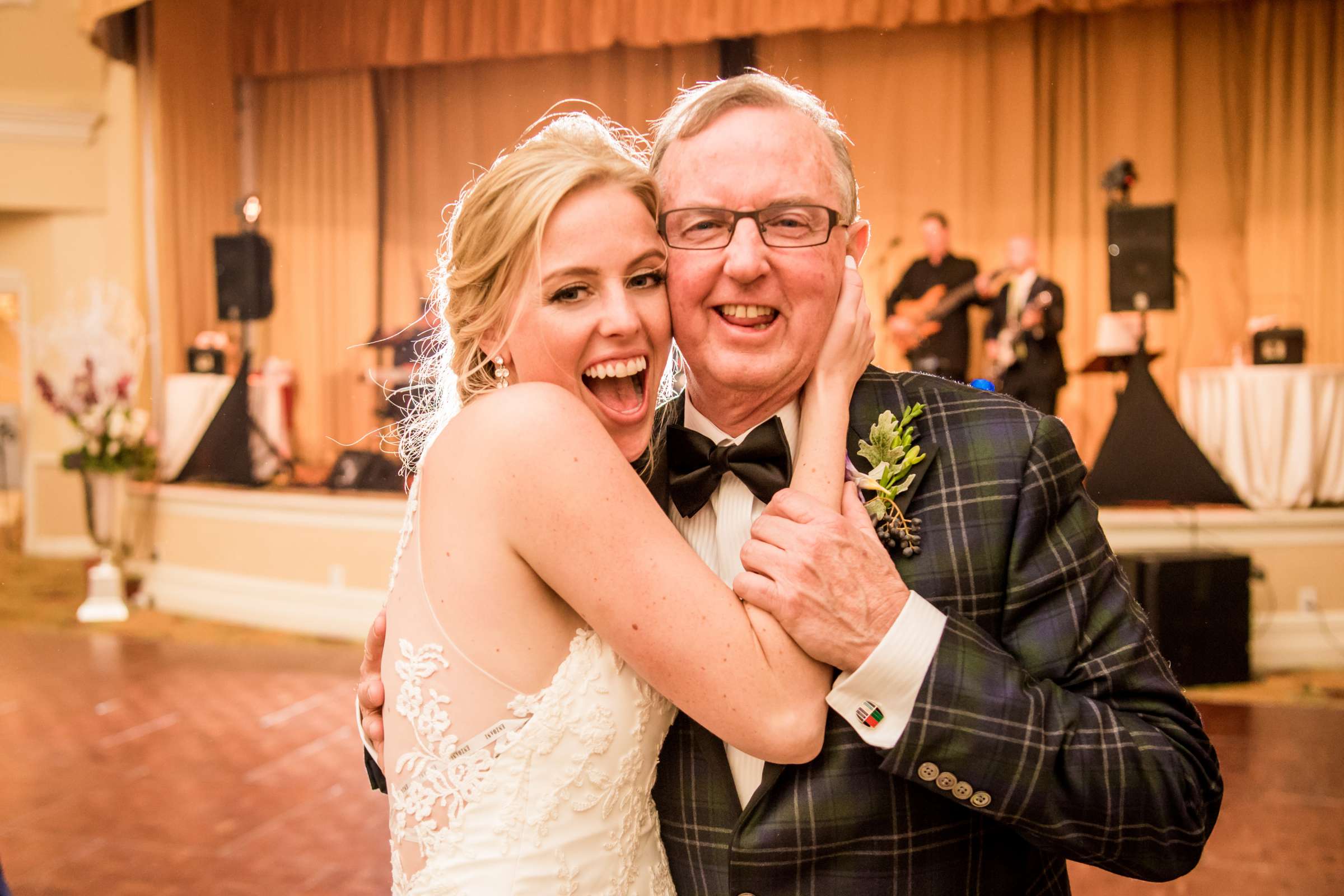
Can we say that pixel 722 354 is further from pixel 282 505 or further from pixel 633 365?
pixel 282 505

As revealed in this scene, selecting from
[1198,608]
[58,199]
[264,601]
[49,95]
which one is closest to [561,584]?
[1198,608]

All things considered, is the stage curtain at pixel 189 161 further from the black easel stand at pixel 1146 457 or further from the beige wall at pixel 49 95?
the black easel stand at pixel 1146 457

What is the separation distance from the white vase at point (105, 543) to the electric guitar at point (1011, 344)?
21.2 ft

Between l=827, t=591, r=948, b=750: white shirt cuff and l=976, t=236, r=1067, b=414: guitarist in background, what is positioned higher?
l=976, t=236, r=1067, b=414: guitarist in background

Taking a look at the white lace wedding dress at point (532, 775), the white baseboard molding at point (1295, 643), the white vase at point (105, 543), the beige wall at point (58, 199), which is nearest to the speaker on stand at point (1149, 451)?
the white baseboard molding at point (1295, 643)

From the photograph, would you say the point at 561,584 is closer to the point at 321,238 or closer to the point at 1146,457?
the point at 1146,457

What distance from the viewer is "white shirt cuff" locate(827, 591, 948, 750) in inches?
53.2

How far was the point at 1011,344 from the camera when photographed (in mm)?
8000

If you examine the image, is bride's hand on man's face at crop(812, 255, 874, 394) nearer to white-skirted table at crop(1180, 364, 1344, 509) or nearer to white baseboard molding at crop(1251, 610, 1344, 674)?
white baseboard molding at crop(1251, 610, 1344, 674)

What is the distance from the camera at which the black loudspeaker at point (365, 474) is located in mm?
8117

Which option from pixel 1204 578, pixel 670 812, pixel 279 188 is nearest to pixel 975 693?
pixel 670 812

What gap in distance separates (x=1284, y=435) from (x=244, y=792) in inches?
239

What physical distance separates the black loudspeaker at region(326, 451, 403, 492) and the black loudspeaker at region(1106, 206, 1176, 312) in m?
5.06

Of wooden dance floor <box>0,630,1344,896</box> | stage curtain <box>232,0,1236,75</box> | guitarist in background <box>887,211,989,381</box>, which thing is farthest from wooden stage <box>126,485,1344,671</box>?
stage curtain <box>232,0,1236,75</box>
